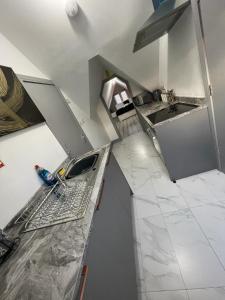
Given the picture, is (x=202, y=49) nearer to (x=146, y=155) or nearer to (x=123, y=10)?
(x=123, y=10)

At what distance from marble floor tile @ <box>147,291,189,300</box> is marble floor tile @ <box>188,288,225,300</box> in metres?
0.05

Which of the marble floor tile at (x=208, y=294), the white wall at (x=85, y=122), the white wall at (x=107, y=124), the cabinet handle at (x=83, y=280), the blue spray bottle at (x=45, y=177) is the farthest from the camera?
the white wall at (x=107, y=124)

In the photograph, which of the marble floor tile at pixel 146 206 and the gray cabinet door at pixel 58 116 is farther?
the gray cabinet door at pixel 58 116

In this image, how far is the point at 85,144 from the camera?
3.03 meters

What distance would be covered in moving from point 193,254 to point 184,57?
2.13m

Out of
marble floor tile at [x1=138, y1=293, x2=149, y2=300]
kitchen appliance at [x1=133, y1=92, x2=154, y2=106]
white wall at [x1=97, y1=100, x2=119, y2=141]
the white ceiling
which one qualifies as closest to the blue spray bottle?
marble floor tile at [x1=138, y1=293, x2=149, y2=300]

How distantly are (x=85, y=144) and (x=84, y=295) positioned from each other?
8.33 ft

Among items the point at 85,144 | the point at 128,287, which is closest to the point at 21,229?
the point at 128,287

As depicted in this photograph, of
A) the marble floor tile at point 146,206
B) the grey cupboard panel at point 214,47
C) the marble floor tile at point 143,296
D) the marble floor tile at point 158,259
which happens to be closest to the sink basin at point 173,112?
the grey cupboard panel at point 214,47

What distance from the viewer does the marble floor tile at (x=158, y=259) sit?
1.25 m

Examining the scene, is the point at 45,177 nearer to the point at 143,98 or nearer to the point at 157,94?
the point at 157,94

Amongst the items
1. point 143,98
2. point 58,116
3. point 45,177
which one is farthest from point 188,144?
point 143,98

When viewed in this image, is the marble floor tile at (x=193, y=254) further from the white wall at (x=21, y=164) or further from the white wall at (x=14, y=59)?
the white wall at (x=14, y=59)

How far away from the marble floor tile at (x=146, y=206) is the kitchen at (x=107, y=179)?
0.05 feet
